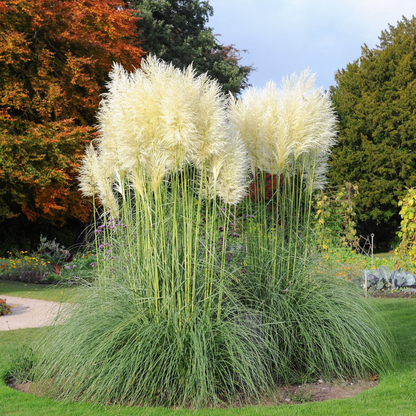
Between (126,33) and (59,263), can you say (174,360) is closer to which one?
(59,263)

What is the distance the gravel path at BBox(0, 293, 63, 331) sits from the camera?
274 inches

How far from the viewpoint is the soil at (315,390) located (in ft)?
12.4

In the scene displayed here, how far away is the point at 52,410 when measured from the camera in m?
3.59

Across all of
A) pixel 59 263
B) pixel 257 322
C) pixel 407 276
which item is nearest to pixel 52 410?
pixel 257 322

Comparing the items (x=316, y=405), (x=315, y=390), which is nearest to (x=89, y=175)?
(x=315, y=390)

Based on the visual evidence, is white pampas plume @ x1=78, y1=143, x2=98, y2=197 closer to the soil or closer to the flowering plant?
the soil

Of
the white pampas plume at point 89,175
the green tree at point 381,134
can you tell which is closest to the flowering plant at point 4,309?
the white pampas plume at point 89,175

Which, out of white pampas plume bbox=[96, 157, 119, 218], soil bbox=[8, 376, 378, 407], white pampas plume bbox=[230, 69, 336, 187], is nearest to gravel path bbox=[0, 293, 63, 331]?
white pampas plume bbox=[96, 157, 119, 218]

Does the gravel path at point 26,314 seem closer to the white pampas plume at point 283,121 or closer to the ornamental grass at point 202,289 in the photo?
the ornamental grass at point 202,289

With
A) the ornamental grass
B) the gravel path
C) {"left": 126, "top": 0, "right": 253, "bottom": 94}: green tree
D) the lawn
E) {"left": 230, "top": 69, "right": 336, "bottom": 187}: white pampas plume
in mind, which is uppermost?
{"left": 126, "top": 0, "right": 253, "bottom": 94}: green tree

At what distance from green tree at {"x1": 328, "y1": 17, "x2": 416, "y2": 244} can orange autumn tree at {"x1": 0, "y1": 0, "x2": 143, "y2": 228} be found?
A: 11.5 meters

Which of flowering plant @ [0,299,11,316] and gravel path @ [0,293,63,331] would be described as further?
flowering plant @ [0,299,11,316]

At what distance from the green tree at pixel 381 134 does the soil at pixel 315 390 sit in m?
16.9

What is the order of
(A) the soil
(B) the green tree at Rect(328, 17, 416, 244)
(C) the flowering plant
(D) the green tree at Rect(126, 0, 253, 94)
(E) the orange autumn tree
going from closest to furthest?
(A) the soil, (C) the flowering plant, (E) the orange autumn tree, (D) the green tree at Rect(126, 0, 253, 94), (B) the green tree at Rect(328, 17, 416, 244)
